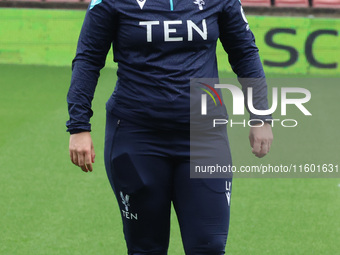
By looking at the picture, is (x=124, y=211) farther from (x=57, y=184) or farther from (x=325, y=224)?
(x=57, y=184)

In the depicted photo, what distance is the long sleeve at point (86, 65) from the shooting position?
2941 mm

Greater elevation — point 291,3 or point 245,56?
point 245,56

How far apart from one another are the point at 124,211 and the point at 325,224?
2496 millimetres

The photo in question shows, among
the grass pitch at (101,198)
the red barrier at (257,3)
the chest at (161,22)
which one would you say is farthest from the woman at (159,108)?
the red barrier at (257,3)

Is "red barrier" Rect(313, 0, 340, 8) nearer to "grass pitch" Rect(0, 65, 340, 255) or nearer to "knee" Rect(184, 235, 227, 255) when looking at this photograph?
"grass pitch" Rect(0, 65, 340, 255)

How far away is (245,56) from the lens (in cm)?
312

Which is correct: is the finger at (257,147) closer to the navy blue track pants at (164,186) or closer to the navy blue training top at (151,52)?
the navy blue track pants at (164,186)

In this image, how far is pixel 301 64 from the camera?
12.0 meters

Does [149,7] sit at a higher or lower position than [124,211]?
higher

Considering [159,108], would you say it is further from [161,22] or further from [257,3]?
[257,3]

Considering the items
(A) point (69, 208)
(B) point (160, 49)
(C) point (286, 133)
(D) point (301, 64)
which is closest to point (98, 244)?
(A) point (69, 208)

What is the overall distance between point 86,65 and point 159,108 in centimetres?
36

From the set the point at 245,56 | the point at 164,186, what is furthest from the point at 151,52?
the point at 164,186

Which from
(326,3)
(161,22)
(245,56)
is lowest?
(326,3)
